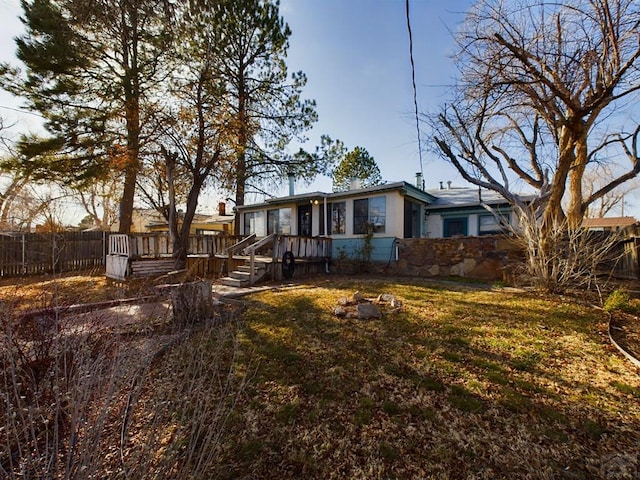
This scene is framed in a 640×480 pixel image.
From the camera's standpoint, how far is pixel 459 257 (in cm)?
884

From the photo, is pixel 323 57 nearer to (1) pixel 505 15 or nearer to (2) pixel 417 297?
(1) pixel 505 15

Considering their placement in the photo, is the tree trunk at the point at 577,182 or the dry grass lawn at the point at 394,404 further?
the tree trunk at the point at 577,182

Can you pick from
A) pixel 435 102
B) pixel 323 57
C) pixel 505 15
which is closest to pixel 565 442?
pixel 505 15

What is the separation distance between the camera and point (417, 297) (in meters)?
5.79

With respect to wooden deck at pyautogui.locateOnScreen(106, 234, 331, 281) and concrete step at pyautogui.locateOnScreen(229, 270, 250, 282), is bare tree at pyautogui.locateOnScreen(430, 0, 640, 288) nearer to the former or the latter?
wooden deck at pyautogui.locateOnScreen(106, 234, 331, 281)

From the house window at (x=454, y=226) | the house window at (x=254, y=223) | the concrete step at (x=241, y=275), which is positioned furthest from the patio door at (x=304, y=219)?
the house window at (x=454, y=226)

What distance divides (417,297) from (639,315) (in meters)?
3.32

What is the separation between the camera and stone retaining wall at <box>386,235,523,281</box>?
8.10 meters

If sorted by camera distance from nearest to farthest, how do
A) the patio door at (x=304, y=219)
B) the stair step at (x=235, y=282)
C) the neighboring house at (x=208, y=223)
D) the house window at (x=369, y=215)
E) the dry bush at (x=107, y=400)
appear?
the dry bush at (x=107, y=400)
the stair step at (x=235, y=282)
the house window at (x=369, y=215)
the patio door at (x=304, y=219)
the neighboring house at (x=208, y=223)

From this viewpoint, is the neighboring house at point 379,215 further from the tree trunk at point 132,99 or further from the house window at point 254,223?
the tree trunk at point 132,99

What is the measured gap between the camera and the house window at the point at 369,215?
10486 millimetres

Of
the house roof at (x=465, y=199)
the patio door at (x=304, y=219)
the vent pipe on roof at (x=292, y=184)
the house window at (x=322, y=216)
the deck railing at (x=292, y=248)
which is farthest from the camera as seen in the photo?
the vent pipe on roof at (x=292, y=184)

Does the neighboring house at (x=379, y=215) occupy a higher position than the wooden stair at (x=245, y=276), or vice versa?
the neighboring house at (x=379, y=215)

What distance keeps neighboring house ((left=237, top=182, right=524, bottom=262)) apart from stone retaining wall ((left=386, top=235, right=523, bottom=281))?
672 mm
